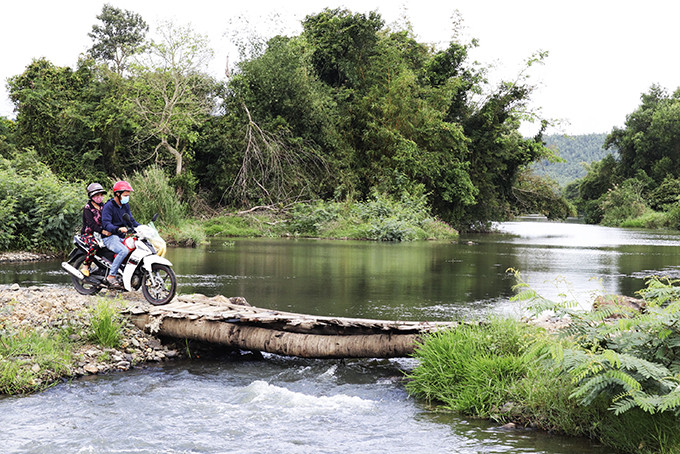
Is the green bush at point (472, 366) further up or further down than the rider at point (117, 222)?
further down

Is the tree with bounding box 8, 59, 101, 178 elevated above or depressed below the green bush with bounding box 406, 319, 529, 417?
above

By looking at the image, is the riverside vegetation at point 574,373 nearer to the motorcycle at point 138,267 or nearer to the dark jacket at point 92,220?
the motorcycle at point 138,267

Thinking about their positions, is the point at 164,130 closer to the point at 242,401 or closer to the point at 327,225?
the point at 327,225

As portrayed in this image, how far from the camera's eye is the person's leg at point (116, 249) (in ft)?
28.1

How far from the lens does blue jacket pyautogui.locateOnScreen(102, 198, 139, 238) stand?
850 cm

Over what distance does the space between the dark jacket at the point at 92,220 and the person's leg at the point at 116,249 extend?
0.85ft

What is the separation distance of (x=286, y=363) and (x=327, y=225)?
2233cm

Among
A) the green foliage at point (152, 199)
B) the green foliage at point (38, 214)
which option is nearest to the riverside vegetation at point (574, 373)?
the green foliage at point (38, 214)

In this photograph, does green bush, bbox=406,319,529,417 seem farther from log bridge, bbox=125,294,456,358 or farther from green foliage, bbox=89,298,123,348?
green foliage, bbox=89,298,123,348

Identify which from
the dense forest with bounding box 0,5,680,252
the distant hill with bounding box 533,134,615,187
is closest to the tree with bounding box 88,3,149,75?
the dense forest with bounding box 0,5,680,252

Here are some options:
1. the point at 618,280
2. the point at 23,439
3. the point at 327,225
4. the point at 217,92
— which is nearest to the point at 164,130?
the point at 217,92

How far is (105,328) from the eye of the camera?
724cm

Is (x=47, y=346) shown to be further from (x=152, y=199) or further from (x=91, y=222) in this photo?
(x=152, y=199)

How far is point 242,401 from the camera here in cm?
593
